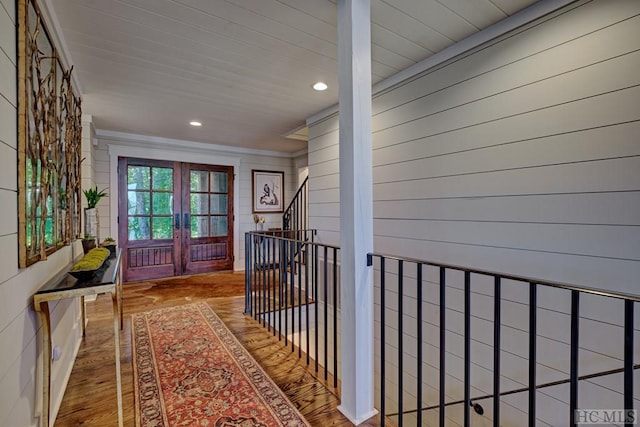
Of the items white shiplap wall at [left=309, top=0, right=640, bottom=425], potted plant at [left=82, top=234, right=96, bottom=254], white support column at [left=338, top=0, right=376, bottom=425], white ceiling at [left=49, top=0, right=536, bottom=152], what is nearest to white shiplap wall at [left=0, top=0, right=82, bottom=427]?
white ceiling at [left=49, top=0, right=536, bottom=152]

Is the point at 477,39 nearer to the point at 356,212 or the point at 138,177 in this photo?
the point at 356,212

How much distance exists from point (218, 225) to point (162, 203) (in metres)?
1.03

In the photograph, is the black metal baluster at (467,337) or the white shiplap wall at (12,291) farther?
the black metal baluster at (467,337)

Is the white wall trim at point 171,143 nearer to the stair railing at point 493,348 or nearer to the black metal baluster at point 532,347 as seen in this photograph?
the stair railing at point 493,348

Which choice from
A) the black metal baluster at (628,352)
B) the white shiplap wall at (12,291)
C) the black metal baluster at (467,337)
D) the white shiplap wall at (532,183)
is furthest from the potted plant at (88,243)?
the black metal baluster at (628,352)

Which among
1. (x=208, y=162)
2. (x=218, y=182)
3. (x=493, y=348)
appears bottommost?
(x=493, y=348)

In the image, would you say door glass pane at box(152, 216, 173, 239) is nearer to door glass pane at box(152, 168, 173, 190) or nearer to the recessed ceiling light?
door glass pane at box(152, 168, 173, 190)

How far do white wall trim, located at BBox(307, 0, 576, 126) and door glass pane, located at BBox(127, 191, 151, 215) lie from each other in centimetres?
405

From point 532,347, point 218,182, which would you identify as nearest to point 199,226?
point 218,182

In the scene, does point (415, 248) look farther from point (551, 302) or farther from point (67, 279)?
point (67, 279)

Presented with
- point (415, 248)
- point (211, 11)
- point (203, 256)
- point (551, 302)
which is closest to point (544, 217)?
point (551, 302)

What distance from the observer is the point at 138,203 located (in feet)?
16.3

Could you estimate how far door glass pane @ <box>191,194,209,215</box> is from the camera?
→ 5414 mm

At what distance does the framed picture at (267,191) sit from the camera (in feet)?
19.8
